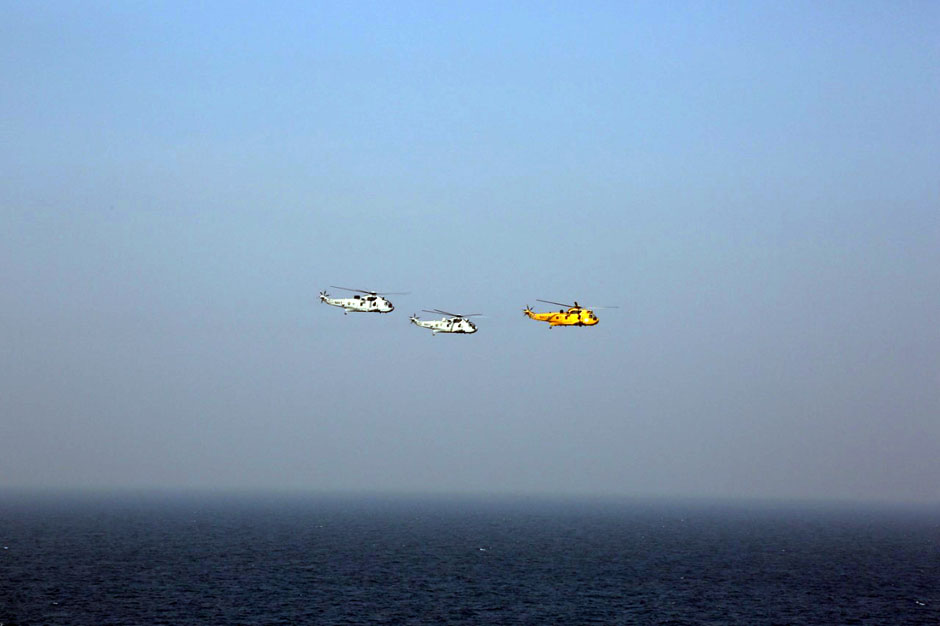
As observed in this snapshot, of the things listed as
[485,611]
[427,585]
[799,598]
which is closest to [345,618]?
[485,611]

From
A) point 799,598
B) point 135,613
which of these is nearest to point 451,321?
point 135,613

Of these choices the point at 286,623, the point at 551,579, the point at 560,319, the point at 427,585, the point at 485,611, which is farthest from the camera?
the point at 551,579

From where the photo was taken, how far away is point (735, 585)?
195125 mm

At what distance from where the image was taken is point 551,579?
196875 millimetres

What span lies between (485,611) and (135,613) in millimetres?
55902

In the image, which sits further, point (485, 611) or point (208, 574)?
point (208, 574)

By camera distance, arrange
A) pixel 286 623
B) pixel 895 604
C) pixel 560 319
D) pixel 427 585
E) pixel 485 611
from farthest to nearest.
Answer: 1. pixel 427 585
2. pixel 895 604
3. pixel 485 611
4. pixel 286 623
5. pixel 560 319

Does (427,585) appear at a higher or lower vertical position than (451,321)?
lower

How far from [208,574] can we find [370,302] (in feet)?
290

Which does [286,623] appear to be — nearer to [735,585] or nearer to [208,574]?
[208,574]

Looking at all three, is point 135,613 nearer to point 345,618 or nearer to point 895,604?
point 345,618

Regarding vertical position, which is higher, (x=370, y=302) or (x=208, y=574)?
(x=370, y=302)

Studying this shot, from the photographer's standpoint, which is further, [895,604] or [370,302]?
[895,604]

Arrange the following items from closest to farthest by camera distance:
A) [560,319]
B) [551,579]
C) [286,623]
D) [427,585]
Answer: [560,319] < [286,623] < [427,585] < [551,579]
